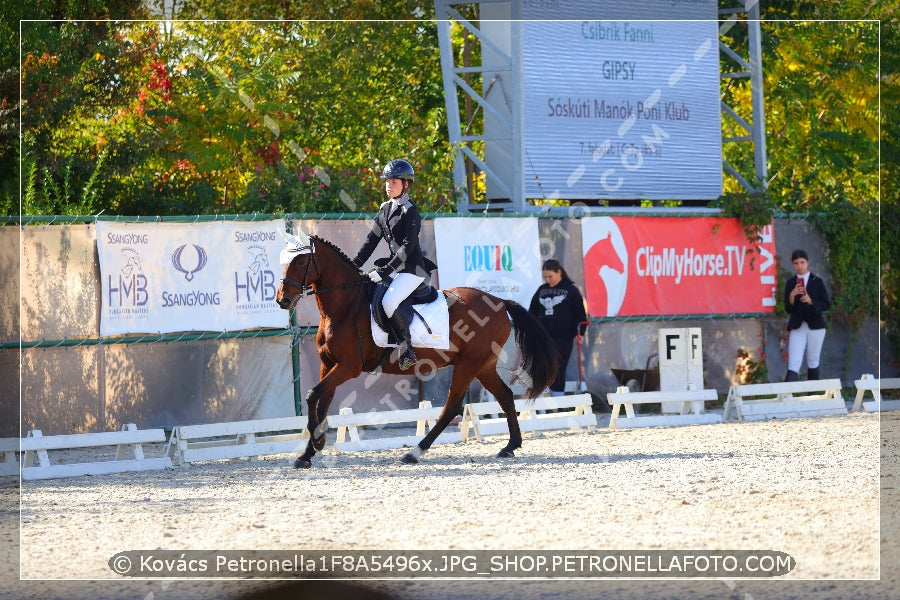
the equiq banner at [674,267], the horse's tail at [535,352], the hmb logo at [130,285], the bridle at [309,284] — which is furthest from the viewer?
the equiq banner at [674,267]

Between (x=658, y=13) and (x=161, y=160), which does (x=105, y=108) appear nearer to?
(x=161, y=160)

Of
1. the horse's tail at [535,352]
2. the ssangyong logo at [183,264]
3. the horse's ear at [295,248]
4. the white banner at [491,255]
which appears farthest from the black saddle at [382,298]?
the white banner at [491,255]

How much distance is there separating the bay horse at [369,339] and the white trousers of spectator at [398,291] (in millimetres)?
255

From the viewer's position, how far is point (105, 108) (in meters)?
19.7

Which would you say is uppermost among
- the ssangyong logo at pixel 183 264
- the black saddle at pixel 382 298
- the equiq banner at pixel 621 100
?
the equiq banner at pixel 621 100

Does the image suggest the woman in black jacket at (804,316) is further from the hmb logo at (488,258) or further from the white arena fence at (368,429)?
the hmb logo at (488,258)

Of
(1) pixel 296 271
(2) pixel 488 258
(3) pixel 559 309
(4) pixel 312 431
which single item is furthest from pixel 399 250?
(2) pixel 488 258

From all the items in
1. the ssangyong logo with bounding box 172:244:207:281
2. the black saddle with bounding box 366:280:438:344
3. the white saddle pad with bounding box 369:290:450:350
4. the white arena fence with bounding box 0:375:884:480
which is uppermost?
the ssangyong logo with bounding box 172:244:207:281

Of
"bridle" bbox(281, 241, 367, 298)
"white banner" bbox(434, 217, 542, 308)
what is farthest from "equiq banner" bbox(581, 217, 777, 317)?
"bridle" bbox(281, 241, 367, 298)

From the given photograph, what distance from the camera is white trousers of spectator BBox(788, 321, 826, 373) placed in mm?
17203

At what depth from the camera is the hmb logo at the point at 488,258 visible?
16094 millimetres

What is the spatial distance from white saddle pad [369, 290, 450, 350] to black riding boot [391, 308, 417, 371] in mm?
66

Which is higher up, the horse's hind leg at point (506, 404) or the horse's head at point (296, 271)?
the horse's head at point (296, 271)

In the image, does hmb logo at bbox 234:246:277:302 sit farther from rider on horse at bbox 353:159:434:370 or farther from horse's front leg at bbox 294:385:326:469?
horse's front leg at bbox 294:385:326:469
